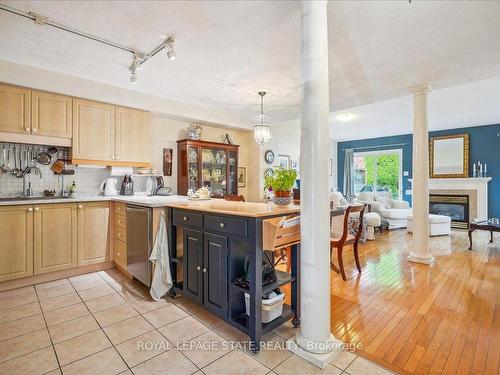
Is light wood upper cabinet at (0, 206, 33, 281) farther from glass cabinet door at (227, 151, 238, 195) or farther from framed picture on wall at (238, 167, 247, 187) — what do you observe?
framed picture on wall at (238, 167, 247, 187)

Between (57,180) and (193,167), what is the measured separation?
1.94 m

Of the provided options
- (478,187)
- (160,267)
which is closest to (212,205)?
(160,267)

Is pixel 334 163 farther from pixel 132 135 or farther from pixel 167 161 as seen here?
pixel 132 135

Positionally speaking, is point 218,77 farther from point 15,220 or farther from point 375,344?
point 375,344

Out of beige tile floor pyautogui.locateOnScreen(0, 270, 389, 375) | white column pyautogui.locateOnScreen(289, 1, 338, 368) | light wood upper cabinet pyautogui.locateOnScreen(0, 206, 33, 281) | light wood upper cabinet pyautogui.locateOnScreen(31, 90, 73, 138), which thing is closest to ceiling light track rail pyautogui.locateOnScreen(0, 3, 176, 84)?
light wood upper cabinet pyautogui.locateOnScreen(31, 90, 73, 138)

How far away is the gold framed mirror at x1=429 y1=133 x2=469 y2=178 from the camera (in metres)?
6.64

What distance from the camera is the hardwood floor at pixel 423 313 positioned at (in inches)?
67.6

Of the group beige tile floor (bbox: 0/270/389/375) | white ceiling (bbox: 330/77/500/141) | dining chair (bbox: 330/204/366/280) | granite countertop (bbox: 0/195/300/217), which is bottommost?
beige tile floor (bbox: 0/270/389/375)

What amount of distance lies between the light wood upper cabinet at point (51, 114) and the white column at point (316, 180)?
9.98 feet

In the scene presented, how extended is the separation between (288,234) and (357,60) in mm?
2140

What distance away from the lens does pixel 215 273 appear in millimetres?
2012

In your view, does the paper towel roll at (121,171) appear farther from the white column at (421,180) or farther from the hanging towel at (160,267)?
the white column at (421,180)

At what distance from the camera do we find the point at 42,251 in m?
2.96

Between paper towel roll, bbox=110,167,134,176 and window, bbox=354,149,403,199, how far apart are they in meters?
7.54
